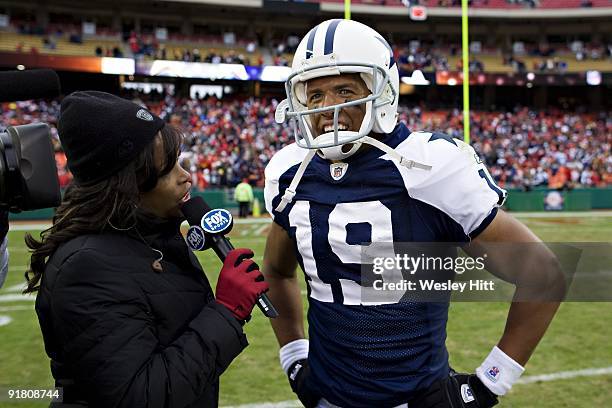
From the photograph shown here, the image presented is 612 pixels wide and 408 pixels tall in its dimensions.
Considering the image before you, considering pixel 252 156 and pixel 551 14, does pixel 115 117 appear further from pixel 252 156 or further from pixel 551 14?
pixel 551 14

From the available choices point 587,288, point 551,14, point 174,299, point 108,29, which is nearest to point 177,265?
point 174,299

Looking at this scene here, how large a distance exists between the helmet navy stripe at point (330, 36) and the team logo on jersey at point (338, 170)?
0.36 metres

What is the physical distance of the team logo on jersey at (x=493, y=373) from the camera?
67.2 inches

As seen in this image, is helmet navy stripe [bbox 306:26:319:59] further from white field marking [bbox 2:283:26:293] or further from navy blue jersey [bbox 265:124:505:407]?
white field marking [bbox 2:283:26:293]

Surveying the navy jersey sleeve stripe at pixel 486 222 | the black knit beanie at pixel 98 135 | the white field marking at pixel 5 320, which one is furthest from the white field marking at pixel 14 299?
the navy jersey sleeve stripe at pixel 486 222

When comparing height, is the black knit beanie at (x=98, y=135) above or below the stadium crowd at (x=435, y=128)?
below

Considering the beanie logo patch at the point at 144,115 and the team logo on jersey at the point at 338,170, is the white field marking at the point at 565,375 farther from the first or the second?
the beanie logo patch at the point at 144,115

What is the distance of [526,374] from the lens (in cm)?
401

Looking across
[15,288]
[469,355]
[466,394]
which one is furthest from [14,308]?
[466,394]

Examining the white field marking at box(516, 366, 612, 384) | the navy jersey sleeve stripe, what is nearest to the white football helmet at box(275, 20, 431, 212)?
the navy jersey sleeve stripe

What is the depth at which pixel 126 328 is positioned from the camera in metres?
1.42

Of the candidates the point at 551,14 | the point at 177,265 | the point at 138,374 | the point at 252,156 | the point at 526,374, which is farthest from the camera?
the point at 551,14

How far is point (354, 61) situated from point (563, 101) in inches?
1367

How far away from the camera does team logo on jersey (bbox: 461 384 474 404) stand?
1.73 m
